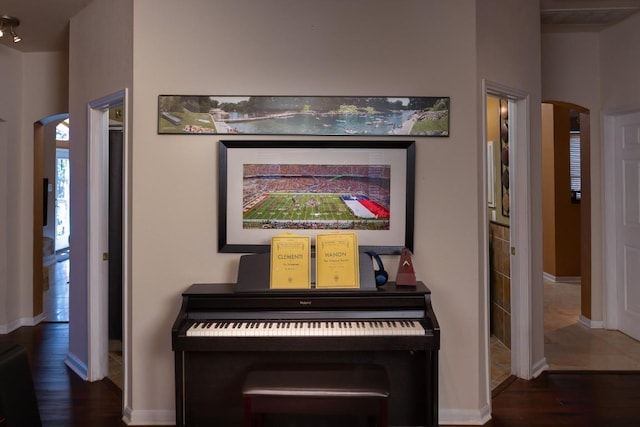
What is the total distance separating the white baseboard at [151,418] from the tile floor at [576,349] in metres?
2.10

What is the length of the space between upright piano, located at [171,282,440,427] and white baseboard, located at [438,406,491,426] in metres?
0.21

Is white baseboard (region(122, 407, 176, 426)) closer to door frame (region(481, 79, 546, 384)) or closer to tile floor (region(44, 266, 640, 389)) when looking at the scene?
tile floor (region(44, 266, 640, 389))

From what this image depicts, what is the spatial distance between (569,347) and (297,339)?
110 inches

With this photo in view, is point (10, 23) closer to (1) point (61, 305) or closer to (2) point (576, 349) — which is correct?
(1) point (61, 305)

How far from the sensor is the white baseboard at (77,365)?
3.41m

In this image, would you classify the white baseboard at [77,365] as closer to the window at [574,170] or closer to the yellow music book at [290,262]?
the yellow music book at [290,262]

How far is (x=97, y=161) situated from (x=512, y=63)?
2.88 metres

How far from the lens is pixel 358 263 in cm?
259

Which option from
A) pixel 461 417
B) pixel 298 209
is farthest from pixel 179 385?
pixel 461 417

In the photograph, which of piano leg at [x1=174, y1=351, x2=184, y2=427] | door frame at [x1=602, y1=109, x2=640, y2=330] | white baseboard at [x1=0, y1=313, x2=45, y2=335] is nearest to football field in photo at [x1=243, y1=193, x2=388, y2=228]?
piano leg at [x1=174, y1=351, x2=184, y2=427]

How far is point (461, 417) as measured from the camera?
9.00ft

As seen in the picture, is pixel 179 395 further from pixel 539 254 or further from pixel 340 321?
pixel 539 254

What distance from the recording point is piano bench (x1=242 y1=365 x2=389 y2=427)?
2.08 meters

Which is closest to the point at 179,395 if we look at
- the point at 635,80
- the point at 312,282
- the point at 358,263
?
the point at 312,282
